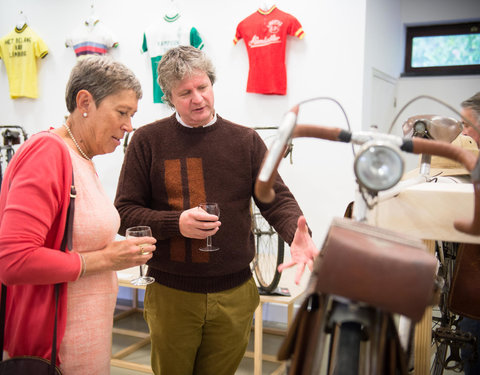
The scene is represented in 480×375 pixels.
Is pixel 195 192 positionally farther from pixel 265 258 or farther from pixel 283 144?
pixel 265 258

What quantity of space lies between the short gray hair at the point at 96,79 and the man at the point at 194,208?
0.29m

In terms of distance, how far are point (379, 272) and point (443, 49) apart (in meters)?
5.33

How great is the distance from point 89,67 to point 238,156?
0.61m

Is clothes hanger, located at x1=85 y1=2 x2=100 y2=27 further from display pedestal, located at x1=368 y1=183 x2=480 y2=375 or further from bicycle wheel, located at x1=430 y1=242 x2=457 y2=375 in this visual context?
display pedestal, located at x1=368 y1=183 x2=480 y2=375

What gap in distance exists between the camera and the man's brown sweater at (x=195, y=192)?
5.30 ft

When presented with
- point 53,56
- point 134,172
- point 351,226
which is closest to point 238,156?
point 134,172

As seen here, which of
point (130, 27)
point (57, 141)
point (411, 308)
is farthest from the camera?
point (130, 27)

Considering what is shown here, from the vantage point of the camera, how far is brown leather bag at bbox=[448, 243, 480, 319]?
1223 millimetres

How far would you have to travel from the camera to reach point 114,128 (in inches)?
54.8

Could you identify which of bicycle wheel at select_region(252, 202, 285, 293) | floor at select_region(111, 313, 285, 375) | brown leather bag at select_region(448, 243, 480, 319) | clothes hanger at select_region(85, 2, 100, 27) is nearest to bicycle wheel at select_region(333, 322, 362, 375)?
brown leather bag at select_region(448, 243, 480, 319)

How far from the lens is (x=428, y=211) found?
0.98m

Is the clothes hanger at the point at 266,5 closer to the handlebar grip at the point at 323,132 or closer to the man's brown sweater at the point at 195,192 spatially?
the man's brown sweater at the point at 195,192

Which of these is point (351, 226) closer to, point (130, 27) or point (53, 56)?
point (130, 27)

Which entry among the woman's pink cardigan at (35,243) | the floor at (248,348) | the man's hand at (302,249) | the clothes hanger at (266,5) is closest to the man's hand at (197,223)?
the woman's pink cardigan at (35,243)
